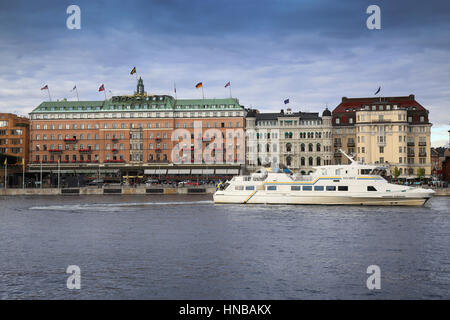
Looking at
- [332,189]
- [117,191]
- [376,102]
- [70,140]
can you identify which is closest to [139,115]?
[70,140]

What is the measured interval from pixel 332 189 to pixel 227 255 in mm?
38397

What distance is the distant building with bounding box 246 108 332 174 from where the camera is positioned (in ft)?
454

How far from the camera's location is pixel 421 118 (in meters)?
135

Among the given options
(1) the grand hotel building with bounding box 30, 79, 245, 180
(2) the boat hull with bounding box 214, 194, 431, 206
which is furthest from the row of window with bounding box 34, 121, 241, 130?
(2) the boat hull with bounding box 214, 194, 431, 206

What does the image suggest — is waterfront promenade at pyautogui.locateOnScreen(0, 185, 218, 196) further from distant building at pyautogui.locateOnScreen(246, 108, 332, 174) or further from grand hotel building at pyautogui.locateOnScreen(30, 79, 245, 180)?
distant building at pyautogui.locateOnScreen(246, 108, 332, 174)

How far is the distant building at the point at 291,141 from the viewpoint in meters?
138

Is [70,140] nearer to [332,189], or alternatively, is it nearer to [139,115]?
[139,115]

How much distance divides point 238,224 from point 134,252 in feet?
57.1

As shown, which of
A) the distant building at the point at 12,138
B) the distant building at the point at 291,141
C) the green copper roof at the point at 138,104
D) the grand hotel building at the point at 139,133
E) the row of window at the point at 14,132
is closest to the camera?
the distant building at the point at 291,141

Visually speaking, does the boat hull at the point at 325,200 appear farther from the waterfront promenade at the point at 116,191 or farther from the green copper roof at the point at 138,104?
the green copper roof at the point at 138,104

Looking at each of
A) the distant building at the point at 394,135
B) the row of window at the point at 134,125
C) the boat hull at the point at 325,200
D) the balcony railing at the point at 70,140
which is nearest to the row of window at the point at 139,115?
the row of window at the point at 134,125

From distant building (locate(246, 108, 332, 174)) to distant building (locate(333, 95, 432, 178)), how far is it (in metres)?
7.48

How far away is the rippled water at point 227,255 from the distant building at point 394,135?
75.5m
